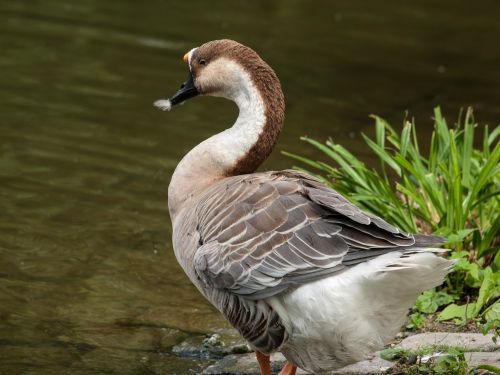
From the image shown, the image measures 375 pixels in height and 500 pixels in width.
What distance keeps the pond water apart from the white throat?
1.01m

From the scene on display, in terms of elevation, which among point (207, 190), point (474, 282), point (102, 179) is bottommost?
point (102, 179)

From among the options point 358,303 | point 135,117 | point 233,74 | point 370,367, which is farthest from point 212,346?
point 135,117

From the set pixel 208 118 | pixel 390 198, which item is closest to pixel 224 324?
pixel 390 198

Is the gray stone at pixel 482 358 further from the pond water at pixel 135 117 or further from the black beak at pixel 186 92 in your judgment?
the black beak at pixel 186 92

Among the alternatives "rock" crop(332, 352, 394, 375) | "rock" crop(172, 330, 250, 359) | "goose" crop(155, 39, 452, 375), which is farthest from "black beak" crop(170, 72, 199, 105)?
"rock" crop(332, 352, 394, 375)

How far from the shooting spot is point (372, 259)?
12.5 ft

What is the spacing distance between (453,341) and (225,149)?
1.46 metres

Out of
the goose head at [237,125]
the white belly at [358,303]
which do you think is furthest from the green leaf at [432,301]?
the goose head at [237,125]

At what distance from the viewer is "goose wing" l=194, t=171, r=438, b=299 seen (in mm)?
3857

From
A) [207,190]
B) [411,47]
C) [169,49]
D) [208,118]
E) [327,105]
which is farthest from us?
[411,47]

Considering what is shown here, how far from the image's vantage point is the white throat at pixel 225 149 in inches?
183

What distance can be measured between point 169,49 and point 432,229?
618 centimetres

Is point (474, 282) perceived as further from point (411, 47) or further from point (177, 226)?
point (411, 47)

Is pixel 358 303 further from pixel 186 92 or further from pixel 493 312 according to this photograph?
pixel 186 92
